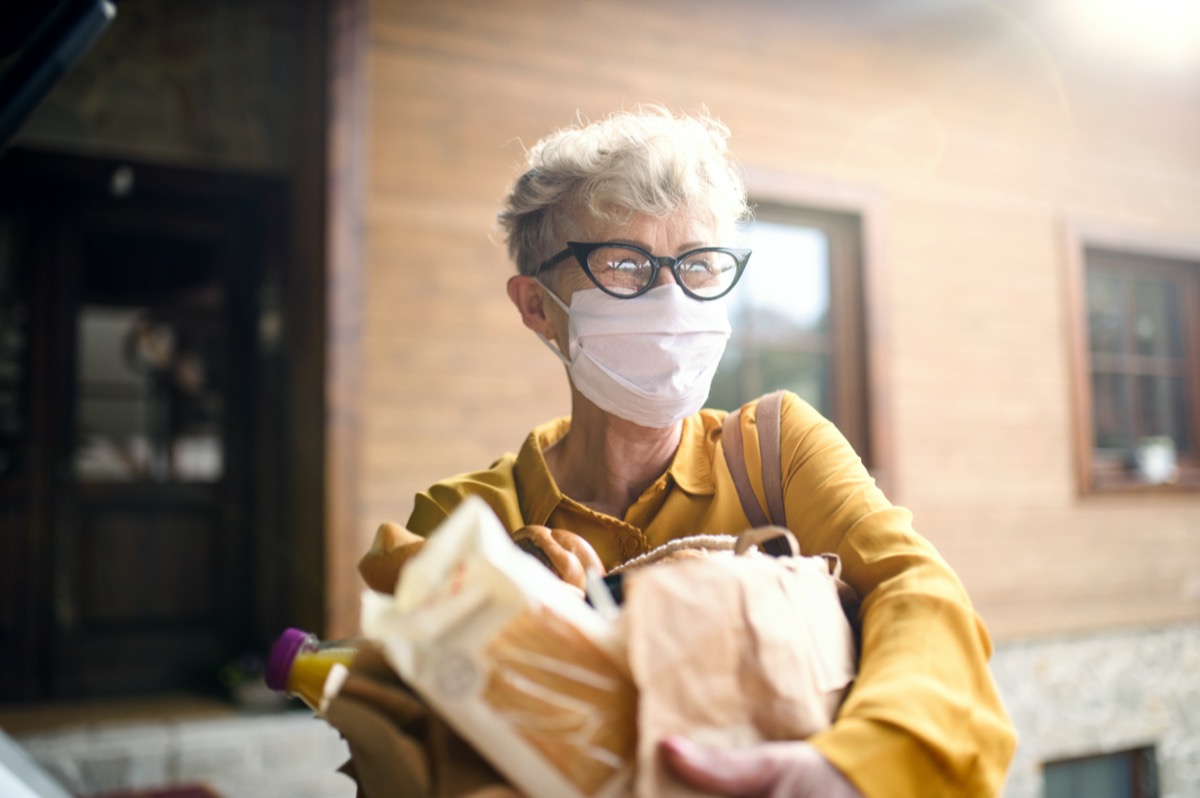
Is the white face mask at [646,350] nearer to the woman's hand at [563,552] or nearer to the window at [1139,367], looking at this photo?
the woman's hand at [563,552]

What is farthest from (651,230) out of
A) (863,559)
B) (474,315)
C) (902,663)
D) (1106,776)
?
(1106,776)

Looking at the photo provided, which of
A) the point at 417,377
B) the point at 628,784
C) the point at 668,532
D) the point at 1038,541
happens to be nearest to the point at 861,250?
the point at 1038,541

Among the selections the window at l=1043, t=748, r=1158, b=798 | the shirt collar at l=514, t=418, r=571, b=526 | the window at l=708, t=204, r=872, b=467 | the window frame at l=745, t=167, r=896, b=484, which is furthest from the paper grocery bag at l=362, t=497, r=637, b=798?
the window at l=1043, t=748, r=1158, b=798

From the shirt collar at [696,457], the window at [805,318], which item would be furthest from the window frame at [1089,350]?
the shirt collar at [696,457]

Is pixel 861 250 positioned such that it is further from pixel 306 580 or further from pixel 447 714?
pixel 447 714

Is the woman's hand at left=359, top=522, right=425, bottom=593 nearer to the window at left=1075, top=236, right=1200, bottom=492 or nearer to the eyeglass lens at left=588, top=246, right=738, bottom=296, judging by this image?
the eyeglass lens at left=588, top=246, right=738, bottom=296

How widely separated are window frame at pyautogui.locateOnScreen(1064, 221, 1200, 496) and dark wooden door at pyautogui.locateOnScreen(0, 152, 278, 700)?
4202mm

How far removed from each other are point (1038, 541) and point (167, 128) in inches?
184

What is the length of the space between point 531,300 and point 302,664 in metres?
0.51

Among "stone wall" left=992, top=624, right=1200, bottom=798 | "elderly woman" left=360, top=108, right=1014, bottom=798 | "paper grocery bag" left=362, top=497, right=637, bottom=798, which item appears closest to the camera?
"paper grocery bag" left=362, top=497, right=637, bottom=798

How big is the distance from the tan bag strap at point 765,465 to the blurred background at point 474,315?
2152mm

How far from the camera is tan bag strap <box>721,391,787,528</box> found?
3.60 feet

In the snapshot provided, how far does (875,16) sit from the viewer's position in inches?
203

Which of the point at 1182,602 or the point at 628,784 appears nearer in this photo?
the point at 628,784
